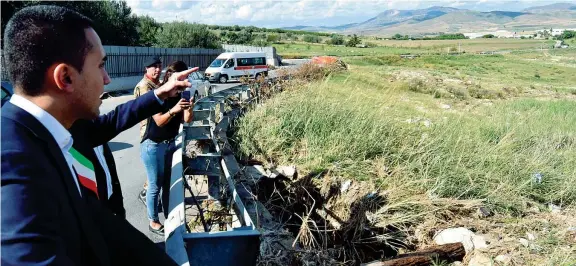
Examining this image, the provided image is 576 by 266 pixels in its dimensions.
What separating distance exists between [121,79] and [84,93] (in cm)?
2404

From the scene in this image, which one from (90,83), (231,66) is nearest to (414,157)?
(90,83)

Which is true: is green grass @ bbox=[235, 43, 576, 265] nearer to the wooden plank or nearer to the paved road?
the wooden plank

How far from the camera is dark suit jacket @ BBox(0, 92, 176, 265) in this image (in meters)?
1.05

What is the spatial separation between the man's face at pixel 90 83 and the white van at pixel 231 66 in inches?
1106

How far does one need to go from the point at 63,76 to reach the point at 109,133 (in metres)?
1.11

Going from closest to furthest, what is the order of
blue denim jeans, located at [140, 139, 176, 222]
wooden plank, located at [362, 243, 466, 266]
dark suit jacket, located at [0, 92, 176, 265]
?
1. dark suit jacket, located at [0, 92, 176, 265]
2. wooden plank, located at [362, 243, 466, 266]
3. blue denim jeans, located at [140, 139, 176, 222]

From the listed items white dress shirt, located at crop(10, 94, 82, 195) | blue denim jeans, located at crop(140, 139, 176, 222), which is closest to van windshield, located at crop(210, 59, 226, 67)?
blue denim jeans, located at crop(140, 139, 176, 222)

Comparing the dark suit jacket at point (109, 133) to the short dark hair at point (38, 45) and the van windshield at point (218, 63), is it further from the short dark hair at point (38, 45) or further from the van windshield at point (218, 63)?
the van windshield at point (218, 63)

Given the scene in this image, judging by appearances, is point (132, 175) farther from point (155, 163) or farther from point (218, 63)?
point (218, 63)

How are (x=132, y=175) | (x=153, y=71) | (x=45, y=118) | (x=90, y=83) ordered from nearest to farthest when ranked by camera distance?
1. (x=45, y=118)
2. (x=90, y=83)
3. (x=153, y=71)
4. (x=132, y=175)

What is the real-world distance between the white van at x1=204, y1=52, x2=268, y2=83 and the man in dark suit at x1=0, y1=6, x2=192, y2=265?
28185 millimetres

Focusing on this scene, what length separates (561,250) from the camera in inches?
168

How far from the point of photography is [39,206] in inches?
42.4

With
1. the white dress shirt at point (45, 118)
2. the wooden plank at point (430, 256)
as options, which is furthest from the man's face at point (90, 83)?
the wooden plank at point (430, 256)
